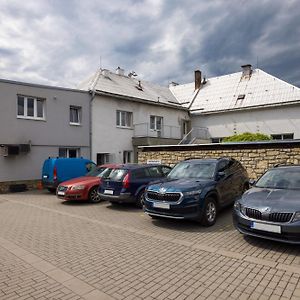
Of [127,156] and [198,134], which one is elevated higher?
[198,134]

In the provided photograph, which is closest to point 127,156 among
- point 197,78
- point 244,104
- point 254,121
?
point 254,121

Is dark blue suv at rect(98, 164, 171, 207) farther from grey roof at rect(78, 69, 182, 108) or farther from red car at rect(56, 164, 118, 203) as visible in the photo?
grey roof at rect(78, 69, 182, 108)

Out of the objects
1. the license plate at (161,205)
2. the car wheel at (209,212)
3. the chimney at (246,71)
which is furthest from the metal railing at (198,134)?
the license plate at (161,205)

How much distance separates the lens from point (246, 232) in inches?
229

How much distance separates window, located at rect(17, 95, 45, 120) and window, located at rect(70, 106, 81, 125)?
1.90m

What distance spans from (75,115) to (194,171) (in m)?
12.3

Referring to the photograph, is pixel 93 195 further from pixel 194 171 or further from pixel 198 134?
pixel 198 134

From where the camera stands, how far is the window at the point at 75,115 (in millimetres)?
18827

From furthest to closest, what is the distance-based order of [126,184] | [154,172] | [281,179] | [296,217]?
1. [154,172]
2. [126,184]
3. [281,179]
4. [296,217]

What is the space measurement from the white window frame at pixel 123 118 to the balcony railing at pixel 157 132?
61 centimetres

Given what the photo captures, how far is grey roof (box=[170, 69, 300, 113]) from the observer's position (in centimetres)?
2367

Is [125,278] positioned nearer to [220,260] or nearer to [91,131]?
[220,260]

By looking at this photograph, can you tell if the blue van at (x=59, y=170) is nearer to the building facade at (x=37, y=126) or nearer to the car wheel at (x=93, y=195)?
the building facade at (x=37, y=126)

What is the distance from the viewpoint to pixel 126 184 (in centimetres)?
970
